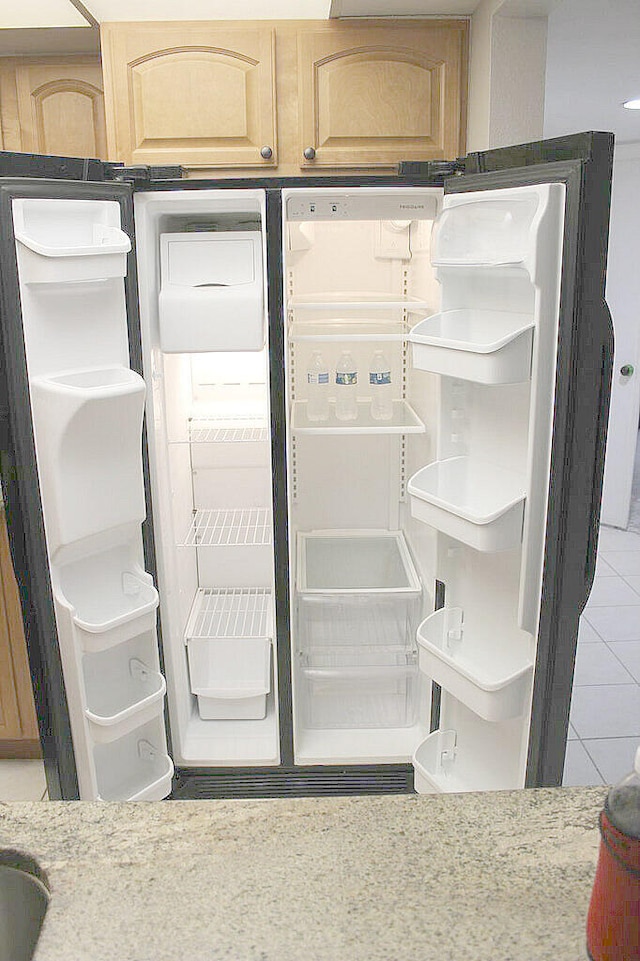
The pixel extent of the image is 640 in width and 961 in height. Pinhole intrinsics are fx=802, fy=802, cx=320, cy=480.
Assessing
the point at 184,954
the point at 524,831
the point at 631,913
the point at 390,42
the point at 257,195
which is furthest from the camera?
the point at 390,42

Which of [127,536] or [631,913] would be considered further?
[127,536]

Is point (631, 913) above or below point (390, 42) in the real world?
below

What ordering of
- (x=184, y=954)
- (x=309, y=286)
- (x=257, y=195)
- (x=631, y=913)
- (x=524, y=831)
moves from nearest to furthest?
1. (x=631, y=913)
2. (x=184, y=954)
3. (x=524, y=831)
4. (x=257, y=195)
5. (x=309, y=286)

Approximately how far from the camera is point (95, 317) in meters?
1.94

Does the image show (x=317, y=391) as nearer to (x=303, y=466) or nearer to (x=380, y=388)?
(x=380, y=388)

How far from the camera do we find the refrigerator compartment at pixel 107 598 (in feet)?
6.44

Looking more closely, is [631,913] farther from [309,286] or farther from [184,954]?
[309,286]

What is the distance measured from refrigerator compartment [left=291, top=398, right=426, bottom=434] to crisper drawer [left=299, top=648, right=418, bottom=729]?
0.72 meters

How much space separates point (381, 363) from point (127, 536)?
0.98 m

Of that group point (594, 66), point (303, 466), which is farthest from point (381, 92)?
point (303, 466)

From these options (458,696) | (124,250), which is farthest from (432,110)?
(458,696)

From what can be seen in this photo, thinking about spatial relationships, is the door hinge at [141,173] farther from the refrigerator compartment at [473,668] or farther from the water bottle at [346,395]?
the refrigerator compartment at [473,668]

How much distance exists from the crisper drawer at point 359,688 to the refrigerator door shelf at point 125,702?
52 centimetres

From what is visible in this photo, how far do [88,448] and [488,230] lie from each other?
1033 millimetres
